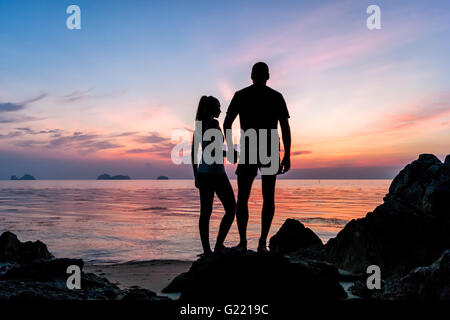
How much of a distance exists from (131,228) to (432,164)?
17.2 metres

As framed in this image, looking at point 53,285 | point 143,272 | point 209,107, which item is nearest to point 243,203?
point 209,107

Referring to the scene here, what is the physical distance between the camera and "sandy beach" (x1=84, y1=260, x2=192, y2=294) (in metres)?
10.2

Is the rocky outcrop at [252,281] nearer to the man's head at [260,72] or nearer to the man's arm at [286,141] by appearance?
the man's arm at [286,141]

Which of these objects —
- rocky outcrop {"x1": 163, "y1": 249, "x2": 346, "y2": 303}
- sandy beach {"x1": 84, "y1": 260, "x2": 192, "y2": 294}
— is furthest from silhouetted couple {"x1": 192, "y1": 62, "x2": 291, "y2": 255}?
sandy beach {"x1": 84, "y1": 260, "x2": 192, "y2": 294}

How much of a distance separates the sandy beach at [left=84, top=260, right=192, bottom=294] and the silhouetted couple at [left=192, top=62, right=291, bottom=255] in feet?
14.2

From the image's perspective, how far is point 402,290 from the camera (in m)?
6.66

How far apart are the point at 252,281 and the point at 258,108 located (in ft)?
8.45

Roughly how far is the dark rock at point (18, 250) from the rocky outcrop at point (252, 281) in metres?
9.23

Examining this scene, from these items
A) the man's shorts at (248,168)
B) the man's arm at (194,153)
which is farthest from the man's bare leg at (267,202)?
A: the man's arm at (194,153)

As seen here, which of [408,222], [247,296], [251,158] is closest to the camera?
[247,296]

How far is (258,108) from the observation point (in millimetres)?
5867

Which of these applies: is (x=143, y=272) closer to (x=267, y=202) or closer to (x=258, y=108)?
(x=267, y=202)
